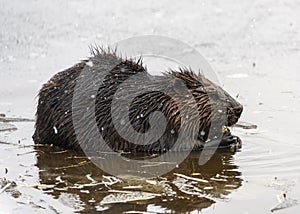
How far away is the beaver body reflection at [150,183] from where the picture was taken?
375 centimetres

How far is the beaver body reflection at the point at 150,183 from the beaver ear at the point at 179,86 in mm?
523

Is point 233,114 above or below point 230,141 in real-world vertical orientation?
above

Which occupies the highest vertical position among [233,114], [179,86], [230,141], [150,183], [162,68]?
[162,68]

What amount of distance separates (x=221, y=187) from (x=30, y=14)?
5923mm

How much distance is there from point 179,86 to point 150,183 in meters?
1.21

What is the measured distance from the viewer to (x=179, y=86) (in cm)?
514

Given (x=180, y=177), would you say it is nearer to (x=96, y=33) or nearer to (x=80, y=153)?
(x=80, y=153)

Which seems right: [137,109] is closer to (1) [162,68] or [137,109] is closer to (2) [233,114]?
(2) [233,114]

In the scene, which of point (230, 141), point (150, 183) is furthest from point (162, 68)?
point (150, 183)

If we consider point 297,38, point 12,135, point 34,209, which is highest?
point 297,38

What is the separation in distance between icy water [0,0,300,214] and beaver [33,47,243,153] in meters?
0.19

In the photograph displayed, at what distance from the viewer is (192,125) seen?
199 inches

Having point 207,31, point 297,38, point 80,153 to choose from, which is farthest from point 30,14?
point 80,153

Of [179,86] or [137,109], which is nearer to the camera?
[137,109]
